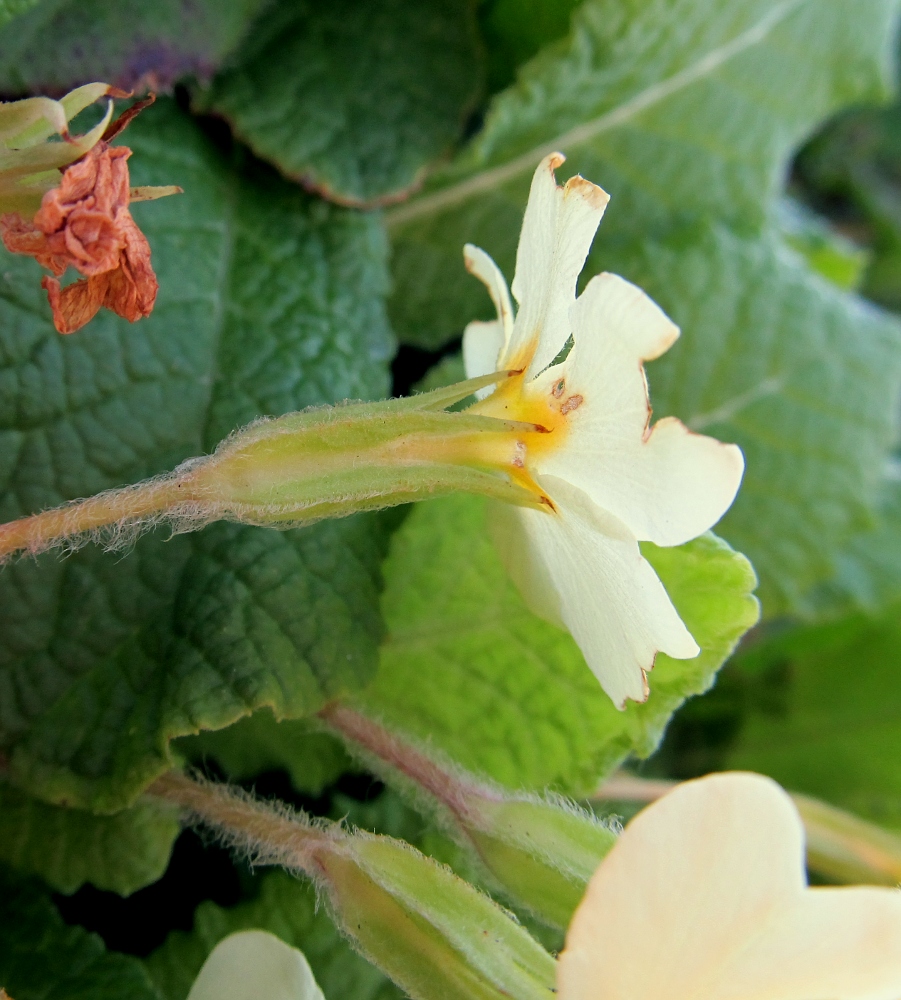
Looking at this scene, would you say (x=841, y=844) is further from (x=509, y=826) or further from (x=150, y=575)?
(x=150, y=575)

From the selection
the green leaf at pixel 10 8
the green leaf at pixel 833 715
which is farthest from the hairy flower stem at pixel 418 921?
the green leaf at pixel 833 715

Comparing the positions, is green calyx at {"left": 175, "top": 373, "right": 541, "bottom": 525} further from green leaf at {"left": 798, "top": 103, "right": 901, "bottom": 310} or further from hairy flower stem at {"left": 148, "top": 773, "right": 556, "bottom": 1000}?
green leaf at {"left": 798, "top": 103, "right": 901, "bottom": 310}

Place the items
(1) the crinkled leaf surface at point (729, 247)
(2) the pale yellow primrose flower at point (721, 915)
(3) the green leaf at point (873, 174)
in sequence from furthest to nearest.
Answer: (3) the green leaf at point (873, 174) < (1) the crinkled leaf surface at point (729, 247) < (2) the pale yellow primrose flower at point (721, 915)

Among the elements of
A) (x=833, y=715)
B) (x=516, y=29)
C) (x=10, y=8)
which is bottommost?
(x=833, y=715)

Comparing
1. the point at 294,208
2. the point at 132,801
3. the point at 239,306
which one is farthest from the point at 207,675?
the point at 294,208

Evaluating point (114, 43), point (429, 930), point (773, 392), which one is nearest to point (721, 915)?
point (429, 930)

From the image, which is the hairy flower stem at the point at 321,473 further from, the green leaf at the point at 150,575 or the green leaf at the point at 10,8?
the green leaf at the point at 10,8

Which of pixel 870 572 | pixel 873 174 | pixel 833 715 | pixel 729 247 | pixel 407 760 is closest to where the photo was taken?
pixel 407 760
